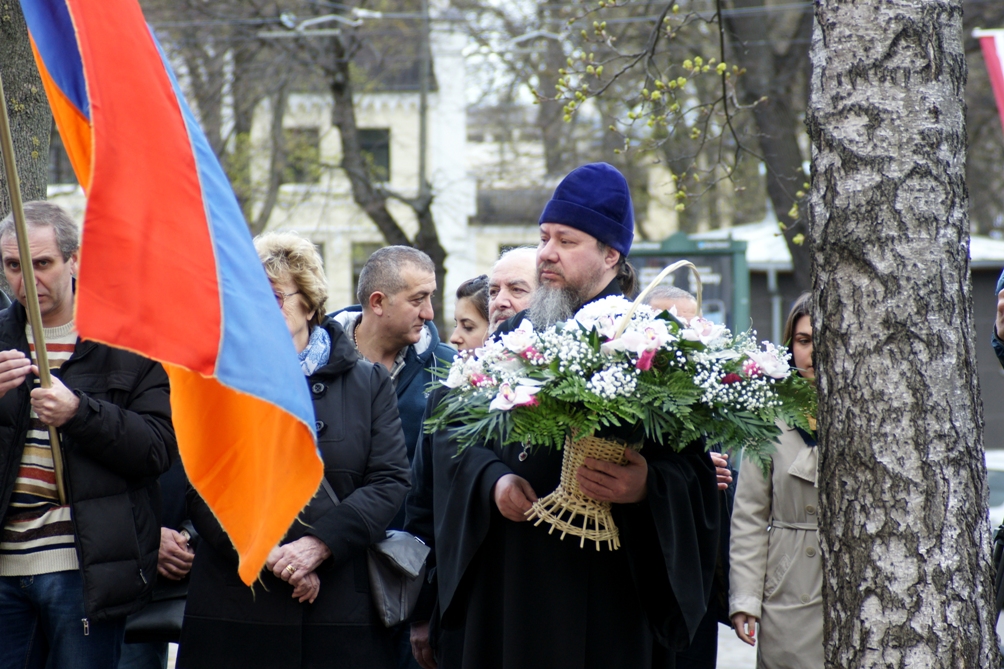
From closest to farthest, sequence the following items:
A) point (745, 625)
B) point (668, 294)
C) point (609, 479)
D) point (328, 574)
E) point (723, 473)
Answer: point (609, 479) → point (328, 574) → point (745, 625) → point (723, 473) → point (668, 294)

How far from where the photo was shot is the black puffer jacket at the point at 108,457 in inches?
145

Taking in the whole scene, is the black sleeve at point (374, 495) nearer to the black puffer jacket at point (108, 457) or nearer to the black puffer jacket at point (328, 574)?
the black puffer jacket at point (328, 574)

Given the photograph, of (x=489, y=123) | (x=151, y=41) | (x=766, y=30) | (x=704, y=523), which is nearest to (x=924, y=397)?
(x=704, y=523)

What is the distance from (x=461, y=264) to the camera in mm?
35812

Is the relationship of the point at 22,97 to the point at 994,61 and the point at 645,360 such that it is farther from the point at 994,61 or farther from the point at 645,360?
the point at 994,61

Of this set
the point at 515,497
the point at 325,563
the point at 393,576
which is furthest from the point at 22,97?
the point at 515,497

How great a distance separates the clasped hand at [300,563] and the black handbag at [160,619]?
53 centimetres

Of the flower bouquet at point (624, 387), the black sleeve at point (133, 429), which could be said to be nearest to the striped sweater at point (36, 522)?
the black sleeve at point (133, 429)

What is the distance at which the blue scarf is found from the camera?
408 centimetres

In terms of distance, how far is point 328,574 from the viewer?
3.92 metres

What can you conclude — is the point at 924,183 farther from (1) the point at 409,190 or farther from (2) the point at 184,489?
(1) the point at 409,190

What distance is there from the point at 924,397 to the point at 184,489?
293 centimetres

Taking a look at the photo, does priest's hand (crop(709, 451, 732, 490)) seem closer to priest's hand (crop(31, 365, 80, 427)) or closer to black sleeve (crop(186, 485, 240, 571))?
black sleeve (crop(186, 485, 240, 571))

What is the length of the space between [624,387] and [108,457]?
6.03 ft
